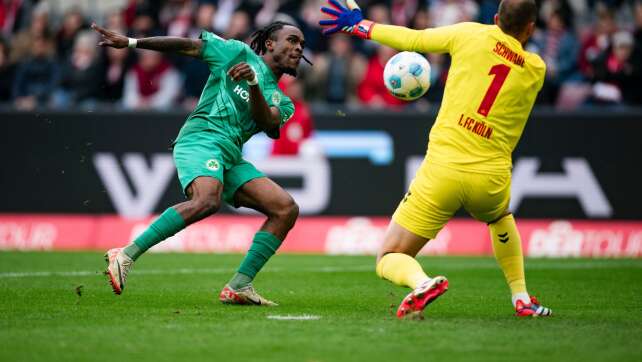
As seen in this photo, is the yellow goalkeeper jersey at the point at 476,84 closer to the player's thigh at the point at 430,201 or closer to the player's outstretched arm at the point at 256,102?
the player's thigh at the point at 430,201

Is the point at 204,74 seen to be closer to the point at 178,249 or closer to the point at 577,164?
the point at 178,249

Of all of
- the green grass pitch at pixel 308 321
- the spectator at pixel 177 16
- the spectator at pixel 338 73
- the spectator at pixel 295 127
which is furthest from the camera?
the spectator at pixel 177 16

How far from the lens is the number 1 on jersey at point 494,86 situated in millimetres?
8250

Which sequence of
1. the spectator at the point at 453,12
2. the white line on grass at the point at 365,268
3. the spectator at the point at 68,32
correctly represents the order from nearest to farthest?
the white line on grass at the point at 365,268, the spectator at the point at 453,12, the spectator at the point at 68,32

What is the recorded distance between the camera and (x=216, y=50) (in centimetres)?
943

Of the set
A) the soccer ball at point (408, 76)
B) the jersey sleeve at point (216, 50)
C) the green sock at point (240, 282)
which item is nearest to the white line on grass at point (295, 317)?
the green sock at point (240, 282)

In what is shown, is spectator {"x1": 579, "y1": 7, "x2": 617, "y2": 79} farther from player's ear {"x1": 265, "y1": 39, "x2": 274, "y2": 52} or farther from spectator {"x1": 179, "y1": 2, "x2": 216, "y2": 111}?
player's ear {"x1": 265, "y1": 39, "x2": 274, "y2": 52}

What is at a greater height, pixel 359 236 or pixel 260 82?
pixel 260 82

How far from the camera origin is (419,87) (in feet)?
29.4

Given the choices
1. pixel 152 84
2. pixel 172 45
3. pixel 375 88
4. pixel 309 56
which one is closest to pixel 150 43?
pixel 172 45

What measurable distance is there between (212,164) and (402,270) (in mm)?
1932

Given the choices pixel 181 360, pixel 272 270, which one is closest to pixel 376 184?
pixel 272 270

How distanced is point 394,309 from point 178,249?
8.22 metres

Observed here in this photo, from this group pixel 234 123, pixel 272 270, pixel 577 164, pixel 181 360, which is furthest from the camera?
pixel 577 164
